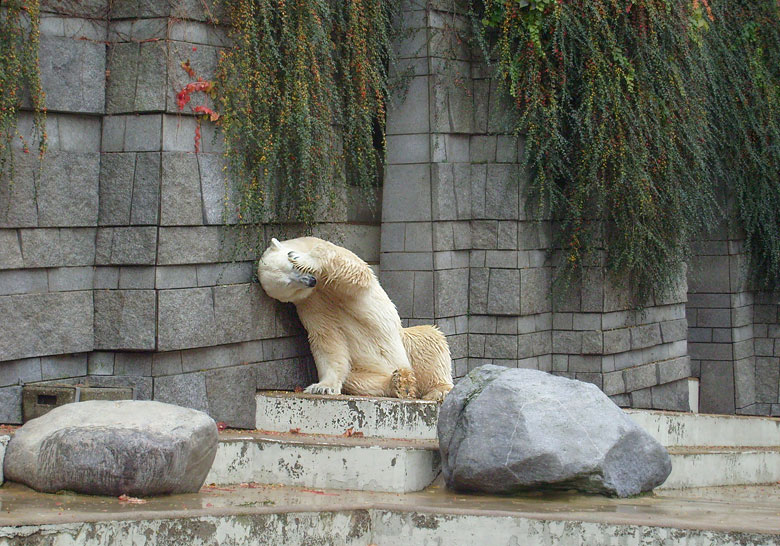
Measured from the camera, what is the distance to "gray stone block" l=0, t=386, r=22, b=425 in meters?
5.45

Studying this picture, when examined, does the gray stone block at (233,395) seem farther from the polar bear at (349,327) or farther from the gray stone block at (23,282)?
the gray stone block at (23,282)

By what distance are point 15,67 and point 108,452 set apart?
1.86 meters

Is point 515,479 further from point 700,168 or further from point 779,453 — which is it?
point 700,168

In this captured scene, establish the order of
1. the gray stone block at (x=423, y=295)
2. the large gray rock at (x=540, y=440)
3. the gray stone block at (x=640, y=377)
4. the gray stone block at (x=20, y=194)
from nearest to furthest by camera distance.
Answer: the large gray rock at (x=540, y=440) < the gray stone block at (x=20, y=194) < the gray stone block at (x=423, y=295) < the gray stone block at (x=640, y=377)

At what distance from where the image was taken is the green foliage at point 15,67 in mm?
5211

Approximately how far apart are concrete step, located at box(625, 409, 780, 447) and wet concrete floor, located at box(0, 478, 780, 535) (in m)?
1.40

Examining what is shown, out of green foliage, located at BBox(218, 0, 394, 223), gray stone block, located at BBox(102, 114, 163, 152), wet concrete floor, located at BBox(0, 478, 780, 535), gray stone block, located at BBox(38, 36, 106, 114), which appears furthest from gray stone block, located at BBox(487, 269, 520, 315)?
gray stone block, located at BBox(38, 36, 106, 114)

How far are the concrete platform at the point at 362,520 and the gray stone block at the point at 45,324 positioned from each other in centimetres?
88

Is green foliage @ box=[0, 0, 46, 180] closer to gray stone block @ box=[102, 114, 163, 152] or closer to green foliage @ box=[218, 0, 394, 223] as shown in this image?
gray stone block @ box=[102, 114, 163, 152]

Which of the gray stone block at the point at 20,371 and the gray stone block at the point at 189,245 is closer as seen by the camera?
the gray stone block at the point at 20,371

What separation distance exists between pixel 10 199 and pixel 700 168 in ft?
17.9

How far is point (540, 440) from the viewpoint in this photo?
5.17 metres

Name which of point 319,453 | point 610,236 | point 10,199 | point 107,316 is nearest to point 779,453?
point 610,236

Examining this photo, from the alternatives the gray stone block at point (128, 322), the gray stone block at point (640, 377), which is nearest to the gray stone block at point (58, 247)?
the gray stone block at point (128, 322)
